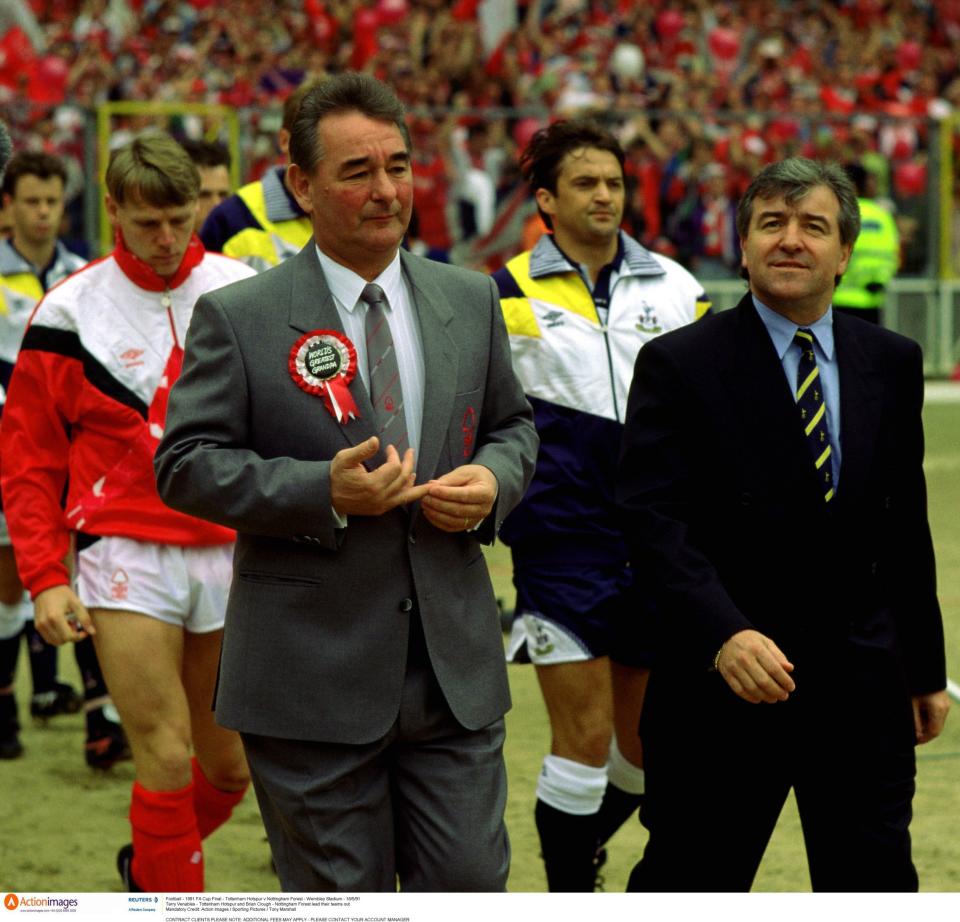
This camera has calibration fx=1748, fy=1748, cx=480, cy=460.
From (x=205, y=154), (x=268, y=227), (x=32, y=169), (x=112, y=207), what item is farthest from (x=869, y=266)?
(x=112, y=207)

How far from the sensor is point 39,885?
5008mm

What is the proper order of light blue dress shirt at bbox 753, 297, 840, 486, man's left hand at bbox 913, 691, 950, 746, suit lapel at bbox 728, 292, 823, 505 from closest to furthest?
1. suit lapel at bbox 728, 292, 823, 505
2. light blue dress shirt at bbox 753, 297, 840, 486
3. man's left hand at bbox 913, 691, 950, 746

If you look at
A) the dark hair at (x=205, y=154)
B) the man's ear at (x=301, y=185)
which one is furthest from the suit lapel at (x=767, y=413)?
the dark hair at (x=205, y=154)

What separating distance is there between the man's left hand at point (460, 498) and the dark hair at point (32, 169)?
397cm

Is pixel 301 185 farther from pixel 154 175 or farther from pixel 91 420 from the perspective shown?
pixel 91 420

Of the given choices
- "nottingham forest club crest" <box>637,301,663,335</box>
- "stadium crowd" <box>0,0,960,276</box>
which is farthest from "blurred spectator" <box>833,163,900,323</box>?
"nottingham forest club crest" <box>637,301,663,335</box>

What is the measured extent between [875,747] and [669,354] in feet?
2.86

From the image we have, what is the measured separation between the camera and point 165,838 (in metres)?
4.31

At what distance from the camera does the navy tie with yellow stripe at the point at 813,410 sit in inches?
134

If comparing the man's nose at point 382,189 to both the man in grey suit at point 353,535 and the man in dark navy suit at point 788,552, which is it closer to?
the man in grey suit at point 353,535

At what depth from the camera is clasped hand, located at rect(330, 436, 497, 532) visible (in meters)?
2.96

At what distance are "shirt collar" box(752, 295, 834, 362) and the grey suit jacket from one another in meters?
0.62

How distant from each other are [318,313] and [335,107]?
0.38 m

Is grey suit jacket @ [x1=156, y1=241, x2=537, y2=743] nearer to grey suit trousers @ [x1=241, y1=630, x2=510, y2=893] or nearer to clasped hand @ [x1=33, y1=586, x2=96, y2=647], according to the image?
grey suit trousers @ [x1=241, y1=630, x2=510, y2=893]
